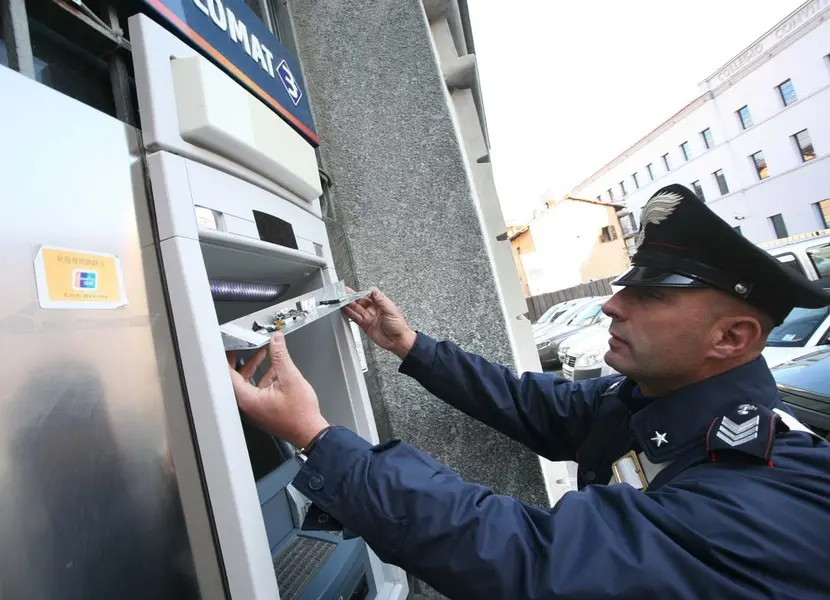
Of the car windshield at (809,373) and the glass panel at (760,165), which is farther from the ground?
the glass panel at (760,165)

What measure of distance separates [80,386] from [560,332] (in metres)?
9.54

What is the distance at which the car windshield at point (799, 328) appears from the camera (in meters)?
3.68

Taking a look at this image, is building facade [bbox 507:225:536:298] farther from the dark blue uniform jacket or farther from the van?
the dark blue uniform jacket

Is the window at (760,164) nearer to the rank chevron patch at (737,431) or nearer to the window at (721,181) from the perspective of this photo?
the window at (721,181)

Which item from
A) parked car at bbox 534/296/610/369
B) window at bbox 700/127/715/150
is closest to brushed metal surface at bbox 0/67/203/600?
parked car at bbox 534/296/610/369

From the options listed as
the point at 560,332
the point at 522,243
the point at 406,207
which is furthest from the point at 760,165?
the point at 406,207

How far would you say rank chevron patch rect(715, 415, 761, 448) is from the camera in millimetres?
913

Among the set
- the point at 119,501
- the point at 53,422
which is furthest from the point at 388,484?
the point at 53,422

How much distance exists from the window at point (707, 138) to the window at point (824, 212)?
17.6 ft

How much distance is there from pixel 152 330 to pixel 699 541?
0.98 m

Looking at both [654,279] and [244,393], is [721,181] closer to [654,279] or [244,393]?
[654,279]

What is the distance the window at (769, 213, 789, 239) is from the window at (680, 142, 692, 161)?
4.97m

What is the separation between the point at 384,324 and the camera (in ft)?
5.09

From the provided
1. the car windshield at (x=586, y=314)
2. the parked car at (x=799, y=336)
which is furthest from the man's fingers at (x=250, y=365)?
the car windshield at (x=586, y=314)
